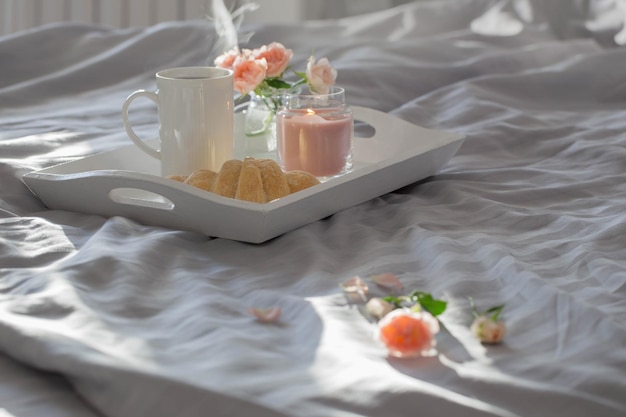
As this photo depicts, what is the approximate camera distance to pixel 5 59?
1.81 meters

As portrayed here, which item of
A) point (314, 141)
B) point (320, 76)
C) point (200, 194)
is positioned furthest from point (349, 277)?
point (320, 76)

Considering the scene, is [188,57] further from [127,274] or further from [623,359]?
[623,359]

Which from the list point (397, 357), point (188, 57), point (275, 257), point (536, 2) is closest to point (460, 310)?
point (397, 357)

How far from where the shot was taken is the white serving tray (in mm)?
978

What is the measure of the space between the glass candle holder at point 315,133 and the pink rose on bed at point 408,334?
1.64ft

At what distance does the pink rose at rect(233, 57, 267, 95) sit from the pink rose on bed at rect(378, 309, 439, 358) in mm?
605

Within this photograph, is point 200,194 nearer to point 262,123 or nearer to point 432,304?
point 432,304

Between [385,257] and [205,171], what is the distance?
9.6 inches

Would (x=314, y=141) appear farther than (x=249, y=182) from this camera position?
Yes

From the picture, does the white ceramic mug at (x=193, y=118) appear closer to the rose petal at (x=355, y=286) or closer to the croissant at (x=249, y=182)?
the croissant at (x=249, y=182)

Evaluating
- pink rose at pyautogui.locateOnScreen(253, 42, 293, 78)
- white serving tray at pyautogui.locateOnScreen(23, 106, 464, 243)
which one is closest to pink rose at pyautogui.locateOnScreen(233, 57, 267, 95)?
pink rose at pyautogui.locateOnScreen(253, 42, 293, 78)

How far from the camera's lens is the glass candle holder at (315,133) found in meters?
1.20

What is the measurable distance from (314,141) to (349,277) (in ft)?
1.11

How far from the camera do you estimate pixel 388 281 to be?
86 centimetres
